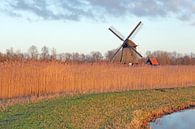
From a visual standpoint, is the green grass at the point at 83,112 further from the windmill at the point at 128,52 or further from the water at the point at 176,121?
the windmill at the point at 128,52

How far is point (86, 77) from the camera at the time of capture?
71.5 feet

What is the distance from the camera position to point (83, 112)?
501 inches

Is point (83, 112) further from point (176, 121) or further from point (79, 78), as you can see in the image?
point (79, 78)

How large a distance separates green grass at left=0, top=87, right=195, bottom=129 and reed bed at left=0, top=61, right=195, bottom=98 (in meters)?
2.83

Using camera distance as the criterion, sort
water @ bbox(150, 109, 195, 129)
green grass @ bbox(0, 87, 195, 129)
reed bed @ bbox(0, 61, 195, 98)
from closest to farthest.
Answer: green grass @ bbox(0, 87, 195, 129), water @ bbox(150, 109, 195, 129), reed bed @ bbox(0, 61, 195, 98)

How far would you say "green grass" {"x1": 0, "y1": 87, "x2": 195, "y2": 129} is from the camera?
10.4 m

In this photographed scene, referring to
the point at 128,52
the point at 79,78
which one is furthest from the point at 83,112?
the point at 128,52

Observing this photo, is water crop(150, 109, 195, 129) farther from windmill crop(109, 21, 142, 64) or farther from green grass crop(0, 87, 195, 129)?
windmill crop(109, 21, 142, 64)

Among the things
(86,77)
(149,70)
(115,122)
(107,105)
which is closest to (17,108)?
(107,105)

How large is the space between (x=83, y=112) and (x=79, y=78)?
876 centimetres

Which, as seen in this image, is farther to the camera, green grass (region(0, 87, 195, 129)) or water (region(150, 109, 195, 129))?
water (region(150, 109, 195, 129))

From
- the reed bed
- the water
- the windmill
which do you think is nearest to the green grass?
the water

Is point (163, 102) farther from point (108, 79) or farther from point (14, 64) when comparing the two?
point (14, 64)

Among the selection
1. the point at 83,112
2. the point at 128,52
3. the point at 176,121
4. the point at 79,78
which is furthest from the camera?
the point at 128,52
